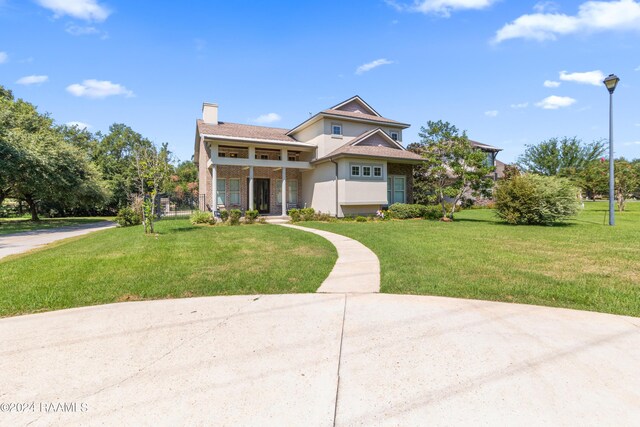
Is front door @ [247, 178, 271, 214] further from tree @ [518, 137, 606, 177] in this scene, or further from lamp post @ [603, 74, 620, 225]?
tree @ [518, 137, 606, 177]

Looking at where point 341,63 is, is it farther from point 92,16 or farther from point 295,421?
point 295,421

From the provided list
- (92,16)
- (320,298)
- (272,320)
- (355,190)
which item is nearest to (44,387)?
(272,320)

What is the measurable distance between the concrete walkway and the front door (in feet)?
43.3

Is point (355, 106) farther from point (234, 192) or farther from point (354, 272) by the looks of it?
point (354, 272)

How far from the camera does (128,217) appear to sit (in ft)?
55.7

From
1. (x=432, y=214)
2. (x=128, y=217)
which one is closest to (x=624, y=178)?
(x=432, y=214)

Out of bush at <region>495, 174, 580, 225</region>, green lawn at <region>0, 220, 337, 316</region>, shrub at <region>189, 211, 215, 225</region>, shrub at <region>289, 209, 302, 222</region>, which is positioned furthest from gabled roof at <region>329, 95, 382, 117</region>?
green lawn at <region>0, 220, 337, 316</region>

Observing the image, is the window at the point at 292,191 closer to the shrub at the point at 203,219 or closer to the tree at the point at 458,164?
the shrub at the point at 203,219

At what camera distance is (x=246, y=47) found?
13914 millimetres

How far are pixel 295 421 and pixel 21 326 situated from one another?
3.69 meters

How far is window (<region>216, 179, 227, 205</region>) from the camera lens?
65.9ft

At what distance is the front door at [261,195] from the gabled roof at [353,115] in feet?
16.2

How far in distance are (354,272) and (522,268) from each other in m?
3.30

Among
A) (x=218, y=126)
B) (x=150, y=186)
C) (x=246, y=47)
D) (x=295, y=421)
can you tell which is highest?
(x=246, y=47)
